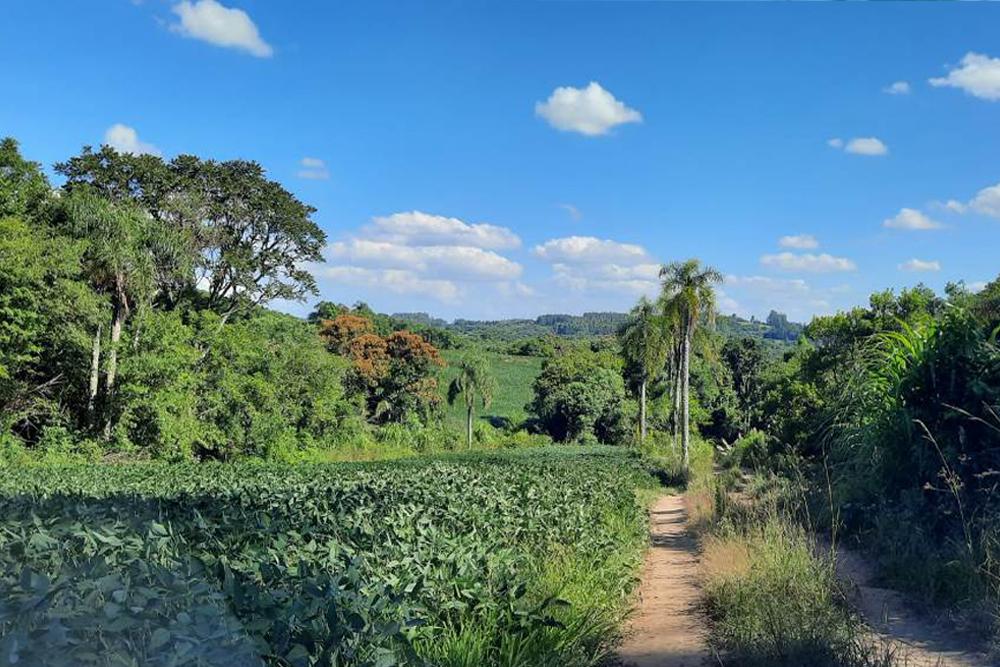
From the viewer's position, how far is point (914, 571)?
6730 mm

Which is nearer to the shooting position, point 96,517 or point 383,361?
point 96,517

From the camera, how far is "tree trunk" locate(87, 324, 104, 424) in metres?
27.2

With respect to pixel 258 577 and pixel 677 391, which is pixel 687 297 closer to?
pixel 677 391

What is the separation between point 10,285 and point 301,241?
15368mm

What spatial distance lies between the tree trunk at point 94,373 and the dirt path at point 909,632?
2735 centimetres

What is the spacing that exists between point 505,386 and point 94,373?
6236cm

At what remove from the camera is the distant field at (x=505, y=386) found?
234 ft

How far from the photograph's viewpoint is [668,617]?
6.80 metres

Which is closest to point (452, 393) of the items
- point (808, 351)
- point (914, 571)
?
point (808, 351)

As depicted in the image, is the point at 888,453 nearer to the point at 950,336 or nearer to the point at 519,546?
the point at 950,336

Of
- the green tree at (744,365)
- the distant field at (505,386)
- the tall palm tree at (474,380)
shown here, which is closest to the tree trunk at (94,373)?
the tall palm tree at (474,380)

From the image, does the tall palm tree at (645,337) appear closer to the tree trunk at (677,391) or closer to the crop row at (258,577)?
the tree trunk at (677,391)

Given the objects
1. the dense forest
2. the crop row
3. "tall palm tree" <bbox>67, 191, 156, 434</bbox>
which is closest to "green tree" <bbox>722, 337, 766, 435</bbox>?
the dense forest

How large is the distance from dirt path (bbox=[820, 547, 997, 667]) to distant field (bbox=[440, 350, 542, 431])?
55.1 metres
